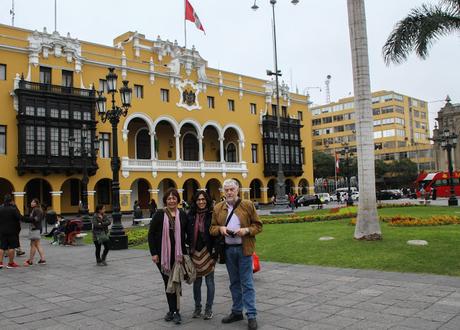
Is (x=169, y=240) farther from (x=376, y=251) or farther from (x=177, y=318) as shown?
(x=376, y=251)

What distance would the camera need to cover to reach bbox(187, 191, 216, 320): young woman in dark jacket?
5785mm

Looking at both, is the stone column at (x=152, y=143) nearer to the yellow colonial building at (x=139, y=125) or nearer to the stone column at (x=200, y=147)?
the yellow colonial building at (x=139, y=125)

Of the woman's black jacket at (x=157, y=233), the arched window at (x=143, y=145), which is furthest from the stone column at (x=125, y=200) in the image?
the woman's black jacket at (x=157, y=233)

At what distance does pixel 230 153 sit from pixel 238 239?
42.0 metres

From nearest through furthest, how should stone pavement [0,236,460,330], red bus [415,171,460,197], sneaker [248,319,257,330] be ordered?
sneaker [248,319,257,330], stone pavement [0,236,460,330], red bus [415,171,460,197]

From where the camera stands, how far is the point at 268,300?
6.75 metres

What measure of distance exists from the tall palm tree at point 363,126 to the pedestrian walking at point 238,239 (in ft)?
23.1

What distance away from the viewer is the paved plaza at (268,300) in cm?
555

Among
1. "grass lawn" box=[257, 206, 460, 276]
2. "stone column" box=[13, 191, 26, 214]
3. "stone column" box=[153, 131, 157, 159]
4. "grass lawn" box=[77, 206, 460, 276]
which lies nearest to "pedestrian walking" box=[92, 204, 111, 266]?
"grass lawn" box=[77, 206, 460, 276]

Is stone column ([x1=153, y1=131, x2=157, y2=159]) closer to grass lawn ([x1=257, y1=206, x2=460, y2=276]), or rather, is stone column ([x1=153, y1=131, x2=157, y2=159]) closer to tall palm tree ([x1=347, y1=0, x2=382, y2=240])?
grass lawn ([x1=257, y1=206, x2=460, y2=276])

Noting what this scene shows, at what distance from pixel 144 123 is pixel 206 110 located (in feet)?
21.2

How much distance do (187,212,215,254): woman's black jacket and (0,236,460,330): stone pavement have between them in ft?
3.22

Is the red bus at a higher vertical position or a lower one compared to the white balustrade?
lower

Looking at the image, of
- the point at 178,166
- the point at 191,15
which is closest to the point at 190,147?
the point at 178,166
